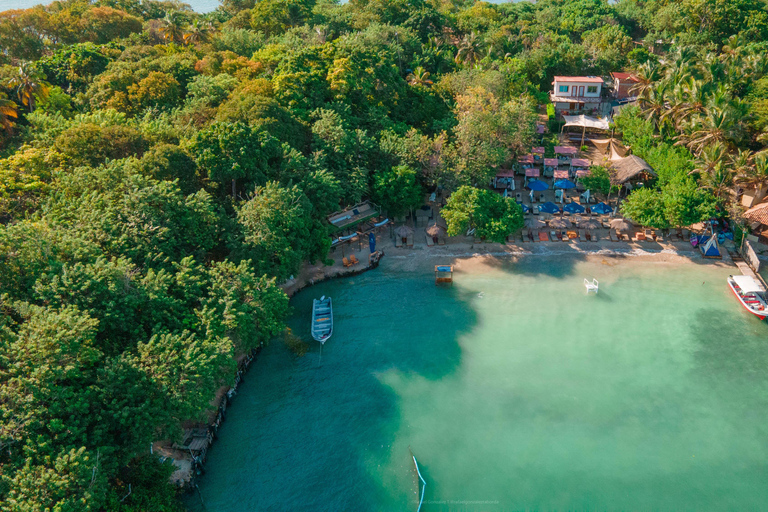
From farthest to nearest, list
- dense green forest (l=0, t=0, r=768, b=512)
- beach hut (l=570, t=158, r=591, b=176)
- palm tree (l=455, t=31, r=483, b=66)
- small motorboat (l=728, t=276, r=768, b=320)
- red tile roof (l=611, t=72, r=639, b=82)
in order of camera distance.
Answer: red tile roof (l=611, t=72, r=639, b=82) → palm tree (l=455, t=31, r=483, b=66) → beach hut (l=570, t=158, r=591, b=176) → small motorboat (l=728, t=276, r=768, b=320) → dense green forest (l=0, t=0, r=768, b=512)

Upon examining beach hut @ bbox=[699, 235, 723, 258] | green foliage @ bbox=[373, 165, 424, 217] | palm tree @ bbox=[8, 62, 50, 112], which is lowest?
beach hut @ bbox=[699, 235, 723, 258]

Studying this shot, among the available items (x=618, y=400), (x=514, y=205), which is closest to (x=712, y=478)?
(x=618, y=400)

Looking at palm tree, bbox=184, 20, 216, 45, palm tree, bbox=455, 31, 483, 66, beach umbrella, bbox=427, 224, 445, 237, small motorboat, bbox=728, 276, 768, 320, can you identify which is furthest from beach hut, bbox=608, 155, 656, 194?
palm tree, bbox=184, 20, 216, 45

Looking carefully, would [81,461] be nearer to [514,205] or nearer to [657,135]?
[514,205]

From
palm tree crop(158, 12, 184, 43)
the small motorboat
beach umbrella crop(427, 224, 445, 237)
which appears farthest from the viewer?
palm tree crop(158, 12, 184, 43)

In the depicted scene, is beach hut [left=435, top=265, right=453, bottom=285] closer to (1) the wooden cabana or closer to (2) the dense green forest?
(2) the dense green forest

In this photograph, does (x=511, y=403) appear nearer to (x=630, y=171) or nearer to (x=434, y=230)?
(x=434, y=230)

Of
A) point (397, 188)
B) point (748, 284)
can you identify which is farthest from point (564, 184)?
Answer: point (748, 284)

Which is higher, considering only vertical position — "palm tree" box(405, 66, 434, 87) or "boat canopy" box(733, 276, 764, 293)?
"palm tree" box(405, 66, 434, 87)
